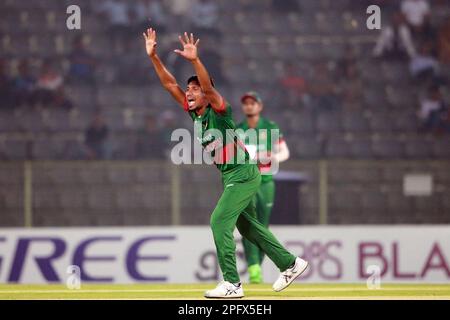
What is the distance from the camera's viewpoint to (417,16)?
21.0 metres

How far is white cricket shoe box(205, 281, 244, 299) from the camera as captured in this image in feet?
32.9

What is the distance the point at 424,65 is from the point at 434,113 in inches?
43.4

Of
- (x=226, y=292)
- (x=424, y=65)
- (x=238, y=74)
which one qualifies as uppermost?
(x=424, y=65)

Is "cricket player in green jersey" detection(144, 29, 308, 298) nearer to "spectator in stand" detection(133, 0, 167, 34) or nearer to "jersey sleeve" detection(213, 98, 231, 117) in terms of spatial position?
"jersey sleeve" detection(213, 98, 231, 117)

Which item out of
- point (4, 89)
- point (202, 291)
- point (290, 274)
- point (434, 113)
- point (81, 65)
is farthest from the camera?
point (81, 65)

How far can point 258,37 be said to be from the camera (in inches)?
830

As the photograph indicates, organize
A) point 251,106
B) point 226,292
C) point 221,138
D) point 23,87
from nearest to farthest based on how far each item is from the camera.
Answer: point 226,292 → point 221,138 → point 251,106 → point 23,87

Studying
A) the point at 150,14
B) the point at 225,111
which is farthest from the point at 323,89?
the point at 225,111

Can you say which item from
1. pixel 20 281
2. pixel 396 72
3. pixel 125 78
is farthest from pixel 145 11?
pixel 20 281

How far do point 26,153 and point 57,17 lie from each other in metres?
3.18

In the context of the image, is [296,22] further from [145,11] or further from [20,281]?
[20,281]

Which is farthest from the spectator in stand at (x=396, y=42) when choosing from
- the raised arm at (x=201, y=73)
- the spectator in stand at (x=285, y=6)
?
the raised arm at (x=201, y=73)

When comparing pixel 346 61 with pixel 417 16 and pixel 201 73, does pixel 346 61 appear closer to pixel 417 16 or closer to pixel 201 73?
pixel 417 16

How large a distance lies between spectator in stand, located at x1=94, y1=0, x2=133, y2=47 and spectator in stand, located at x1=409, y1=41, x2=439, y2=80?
5246 millimetres
